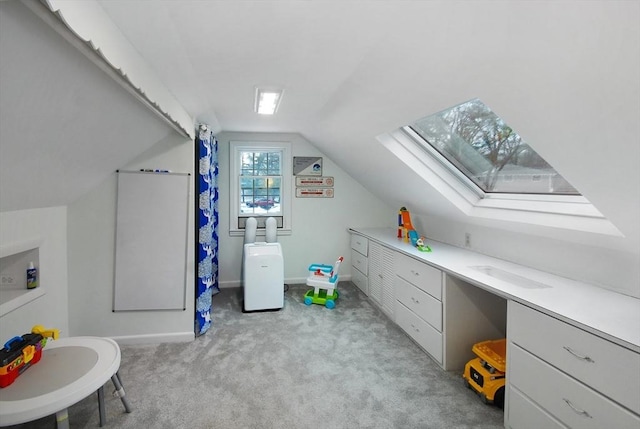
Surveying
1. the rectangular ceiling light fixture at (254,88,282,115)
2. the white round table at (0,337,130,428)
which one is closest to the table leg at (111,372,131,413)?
the white round table at (0,337,130,428)

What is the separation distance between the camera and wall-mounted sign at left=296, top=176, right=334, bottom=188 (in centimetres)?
474

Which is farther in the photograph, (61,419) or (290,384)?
(290,384)

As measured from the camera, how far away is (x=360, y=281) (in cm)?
451

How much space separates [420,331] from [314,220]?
235 centimetres

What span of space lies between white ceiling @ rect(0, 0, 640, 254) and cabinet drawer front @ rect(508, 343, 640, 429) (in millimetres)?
814

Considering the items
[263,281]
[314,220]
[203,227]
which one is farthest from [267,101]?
[314,220]

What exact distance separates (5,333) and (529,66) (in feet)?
10.2

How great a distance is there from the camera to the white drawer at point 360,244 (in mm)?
4273

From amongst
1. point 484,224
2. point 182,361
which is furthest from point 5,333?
point 484,224

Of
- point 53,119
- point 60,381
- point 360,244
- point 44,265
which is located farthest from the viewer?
point 360,244

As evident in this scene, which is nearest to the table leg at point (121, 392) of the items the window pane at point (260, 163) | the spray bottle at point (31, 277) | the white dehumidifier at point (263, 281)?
the spray bottle at point (31, 277)

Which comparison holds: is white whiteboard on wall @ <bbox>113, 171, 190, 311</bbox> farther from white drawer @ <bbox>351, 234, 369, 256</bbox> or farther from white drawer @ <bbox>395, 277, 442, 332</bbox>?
white drawer @ <bbox>351, 234, 369, 256</bbox>

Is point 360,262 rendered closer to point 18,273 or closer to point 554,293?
point 554,293

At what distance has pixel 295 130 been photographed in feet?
14.3
